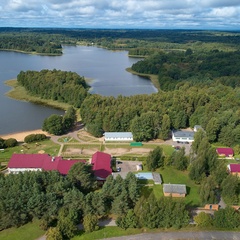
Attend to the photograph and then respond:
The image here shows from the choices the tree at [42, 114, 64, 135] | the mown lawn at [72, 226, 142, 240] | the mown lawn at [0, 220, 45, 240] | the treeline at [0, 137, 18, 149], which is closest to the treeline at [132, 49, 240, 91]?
the tree at [42, 114, 64, 135]

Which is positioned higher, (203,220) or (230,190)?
(230,190)

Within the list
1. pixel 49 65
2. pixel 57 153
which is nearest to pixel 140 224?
pixel 57 153

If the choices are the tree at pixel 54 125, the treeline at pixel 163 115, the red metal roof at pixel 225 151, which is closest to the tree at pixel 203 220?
the red metal roof at pixel 225 151

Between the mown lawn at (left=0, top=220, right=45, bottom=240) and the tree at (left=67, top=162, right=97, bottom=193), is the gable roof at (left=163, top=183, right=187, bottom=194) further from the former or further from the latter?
the mown lawn at (left=0, top=220, right=45, bottom=240)

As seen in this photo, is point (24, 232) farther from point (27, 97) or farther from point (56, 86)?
point (27, 97)

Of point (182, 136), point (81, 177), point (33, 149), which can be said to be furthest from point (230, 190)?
point (33, 149)

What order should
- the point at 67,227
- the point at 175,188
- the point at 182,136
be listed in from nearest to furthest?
the point at 67,227 < the point at 175,188 < the point at 182,136
